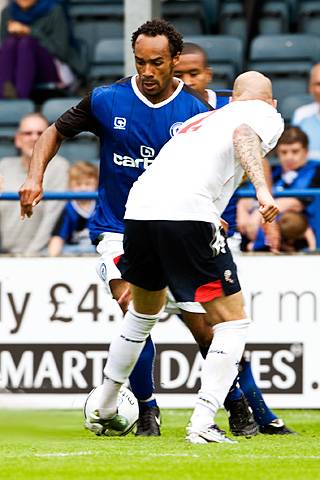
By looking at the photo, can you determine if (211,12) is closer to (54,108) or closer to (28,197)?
(54,108)

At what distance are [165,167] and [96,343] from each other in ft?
13.0

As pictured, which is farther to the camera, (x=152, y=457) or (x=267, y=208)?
(x=267, y=208)

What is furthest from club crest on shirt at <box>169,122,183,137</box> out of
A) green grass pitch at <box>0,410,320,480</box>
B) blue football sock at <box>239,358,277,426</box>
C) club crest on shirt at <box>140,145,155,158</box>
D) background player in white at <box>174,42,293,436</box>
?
green grass pitch at <box>0,410,320,480</box>

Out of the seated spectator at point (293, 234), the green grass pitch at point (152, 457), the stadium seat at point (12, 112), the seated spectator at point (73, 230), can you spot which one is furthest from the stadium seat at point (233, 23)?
the green grass pitch at point (152, 457)

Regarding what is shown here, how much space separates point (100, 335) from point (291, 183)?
6.58 feet

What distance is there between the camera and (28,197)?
23.5 feet

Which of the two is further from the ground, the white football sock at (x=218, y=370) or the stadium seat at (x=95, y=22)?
the stadium seat at (x=95, y=22)

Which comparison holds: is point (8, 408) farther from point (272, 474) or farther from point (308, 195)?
point (272, 474)

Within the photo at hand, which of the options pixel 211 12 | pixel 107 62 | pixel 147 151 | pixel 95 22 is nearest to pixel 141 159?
pixel 147 151

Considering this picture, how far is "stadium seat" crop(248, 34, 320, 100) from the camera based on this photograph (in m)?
13.8

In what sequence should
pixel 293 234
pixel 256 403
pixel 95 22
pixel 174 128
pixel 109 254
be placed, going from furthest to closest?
pixel 95 22, pixel 293 234, pixel 256 403, pixel 109 254, pixel 174 128

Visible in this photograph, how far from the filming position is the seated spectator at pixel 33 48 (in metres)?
13.9

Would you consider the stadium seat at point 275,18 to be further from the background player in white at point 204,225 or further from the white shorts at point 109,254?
the background player in white at point 204,225

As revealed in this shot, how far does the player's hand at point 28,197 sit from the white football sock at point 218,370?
4.35ft
